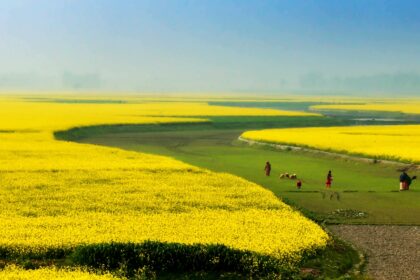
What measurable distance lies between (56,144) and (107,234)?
93.9ft

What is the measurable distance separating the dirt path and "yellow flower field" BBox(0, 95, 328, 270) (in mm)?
1528

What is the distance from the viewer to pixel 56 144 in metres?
46.5

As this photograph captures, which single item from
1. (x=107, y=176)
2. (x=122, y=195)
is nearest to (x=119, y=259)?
(x=122, y=195)

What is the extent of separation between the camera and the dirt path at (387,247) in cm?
1760

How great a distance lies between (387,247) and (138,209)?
9.06 m

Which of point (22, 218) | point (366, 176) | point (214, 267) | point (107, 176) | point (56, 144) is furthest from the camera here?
point (56, 144)

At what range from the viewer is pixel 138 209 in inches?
921

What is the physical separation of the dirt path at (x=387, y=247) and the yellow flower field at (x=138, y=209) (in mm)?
1528

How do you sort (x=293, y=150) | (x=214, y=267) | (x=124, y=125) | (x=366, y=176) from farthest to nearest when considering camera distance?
Result: (x=124, y=125)
(x=293, y=150)
(x=366, y=176)
(x=214, y=267)

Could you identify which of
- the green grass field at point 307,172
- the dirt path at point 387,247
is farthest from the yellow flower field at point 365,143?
the dirt path at point 387,247

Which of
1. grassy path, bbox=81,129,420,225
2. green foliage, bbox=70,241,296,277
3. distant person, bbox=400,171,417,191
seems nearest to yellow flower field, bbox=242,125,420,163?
grassy path, bbox=81,129,420,225

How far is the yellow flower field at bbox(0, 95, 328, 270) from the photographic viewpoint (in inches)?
746

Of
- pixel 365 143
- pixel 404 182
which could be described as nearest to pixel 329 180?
pixel 404 182

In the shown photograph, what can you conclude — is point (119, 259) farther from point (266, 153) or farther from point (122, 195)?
point (266, 153)
